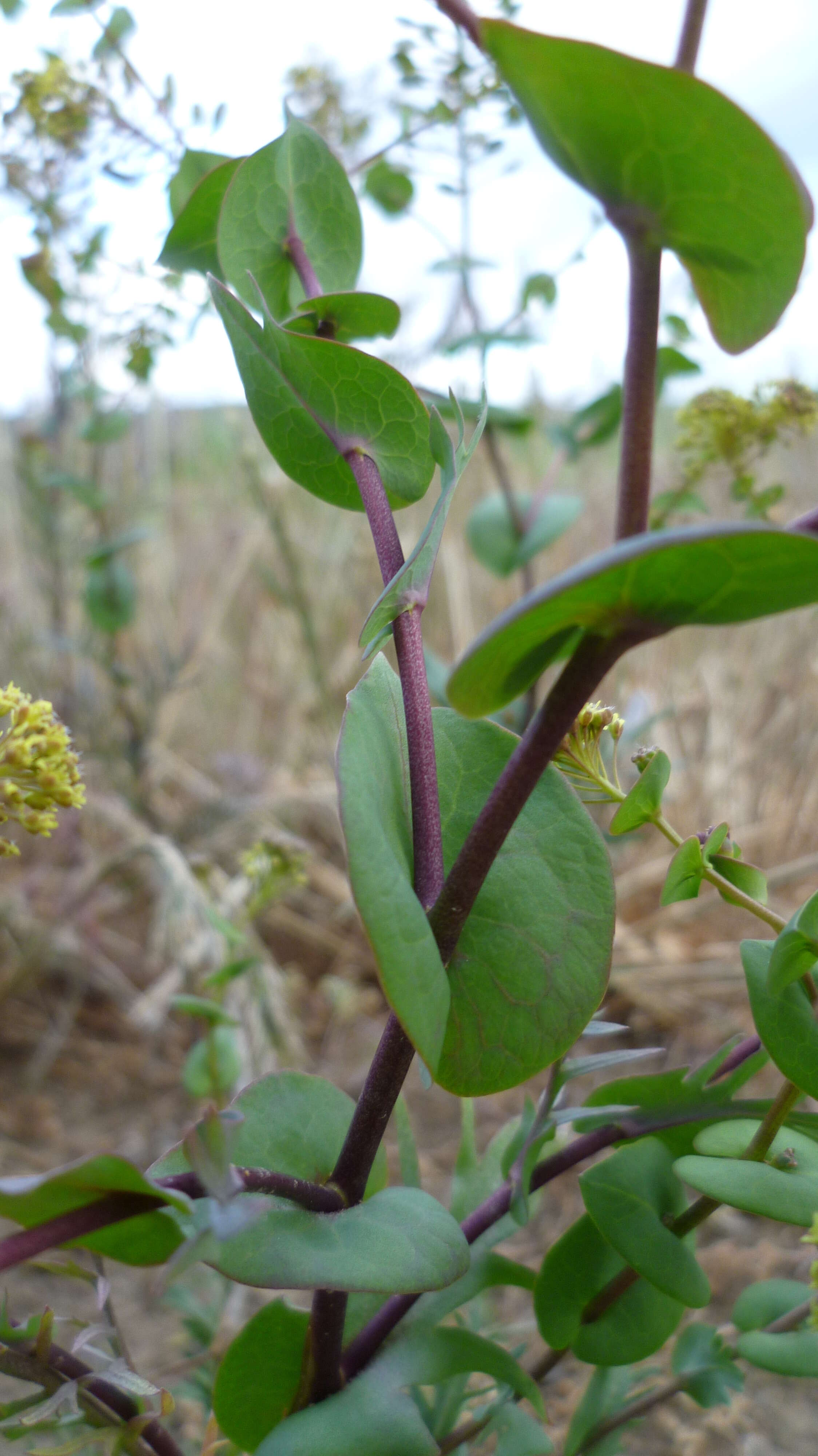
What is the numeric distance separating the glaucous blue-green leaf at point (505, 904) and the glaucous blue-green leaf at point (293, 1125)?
2.9 inches

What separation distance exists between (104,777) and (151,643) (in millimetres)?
244

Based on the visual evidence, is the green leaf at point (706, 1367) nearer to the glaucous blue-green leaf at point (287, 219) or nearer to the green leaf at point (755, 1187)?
the green leaf at point (755, 1187)

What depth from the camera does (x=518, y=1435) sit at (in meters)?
0.34

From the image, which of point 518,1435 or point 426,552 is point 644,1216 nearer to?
point 518,1435

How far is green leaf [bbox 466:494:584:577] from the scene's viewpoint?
2.75ft

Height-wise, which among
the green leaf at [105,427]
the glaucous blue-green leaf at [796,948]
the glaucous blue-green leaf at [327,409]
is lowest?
the glaucous blue-green leaf at [796,948]

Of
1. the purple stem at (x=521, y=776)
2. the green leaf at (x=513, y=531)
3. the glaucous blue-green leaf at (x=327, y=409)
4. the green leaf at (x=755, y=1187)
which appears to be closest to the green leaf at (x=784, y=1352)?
the green leaf at (x=755, y=1187)

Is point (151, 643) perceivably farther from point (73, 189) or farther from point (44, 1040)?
point (73, 189)

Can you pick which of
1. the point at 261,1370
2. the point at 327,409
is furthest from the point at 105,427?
the point at 261,1370

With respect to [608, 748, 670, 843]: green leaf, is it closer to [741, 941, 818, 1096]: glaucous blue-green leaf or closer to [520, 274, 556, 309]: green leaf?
[741, 941, 818, 1096]: glaucous blue-green leaf

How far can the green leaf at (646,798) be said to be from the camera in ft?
0.93

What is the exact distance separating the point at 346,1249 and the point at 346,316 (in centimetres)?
28

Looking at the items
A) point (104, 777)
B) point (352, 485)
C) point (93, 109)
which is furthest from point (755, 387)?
point (104, 777)

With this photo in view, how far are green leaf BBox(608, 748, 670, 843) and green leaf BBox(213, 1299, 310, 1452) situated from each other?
196 mm
